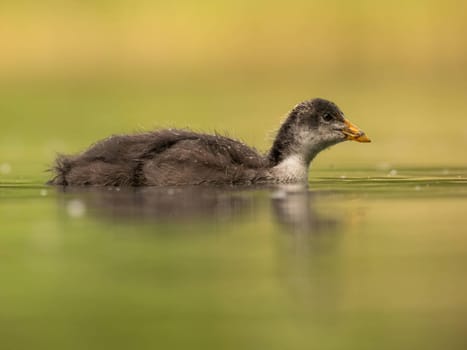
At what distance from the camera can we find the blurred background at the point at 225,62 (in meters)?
29.9

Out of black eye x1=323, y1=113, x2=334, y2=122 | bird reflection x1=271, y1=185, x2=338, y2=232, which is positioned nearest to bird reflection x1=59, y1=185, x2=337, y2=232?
bird reflection x1=271, y1=185, x2=338, y2=232

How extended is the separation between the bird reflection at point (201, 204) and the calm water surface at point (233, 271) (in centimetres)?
2

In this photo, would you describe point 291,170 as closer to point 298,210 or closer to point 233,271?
point 298,210

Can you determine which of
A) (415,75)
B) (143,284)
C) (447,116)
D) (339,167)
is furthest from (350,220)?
(415,75)

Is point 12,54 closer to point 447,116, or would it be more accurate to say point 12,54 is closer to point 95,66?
point 95,66

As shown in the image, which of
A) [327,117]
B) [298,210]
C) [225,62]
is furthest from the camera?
[225,62]

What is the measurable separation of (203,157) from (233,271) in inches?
196

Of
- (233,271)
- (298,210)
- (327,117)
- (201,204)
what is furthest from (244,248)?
(327,117)

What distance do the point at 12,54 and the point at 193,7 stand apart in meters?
6.41

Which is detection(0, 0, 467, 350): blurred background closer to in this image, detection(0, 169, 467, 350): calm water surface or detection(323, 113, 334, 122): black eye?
detection(0, 169, 467, 350): calm water surface

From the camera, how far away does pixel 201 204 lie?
12203mm

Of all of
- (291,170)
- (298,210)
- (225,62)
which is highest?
(225,62)

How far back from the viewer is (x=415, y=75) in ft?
145

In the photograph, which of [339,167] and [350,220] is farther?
[339,167]
